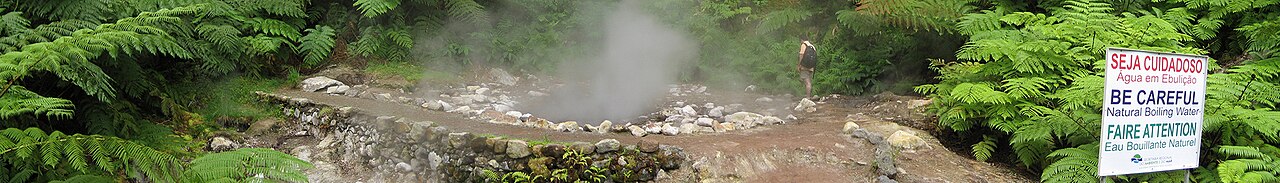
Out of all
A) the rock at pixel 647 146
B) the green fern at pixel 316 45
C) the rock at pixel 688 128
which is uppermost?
the green fern at pixel 316 45

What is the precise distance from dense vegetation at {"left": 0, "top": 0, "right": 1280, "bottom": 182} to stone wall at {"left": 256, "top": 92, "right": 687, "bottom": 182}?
18.2 inches

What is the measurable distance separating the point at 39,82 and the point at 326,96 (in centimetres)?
211

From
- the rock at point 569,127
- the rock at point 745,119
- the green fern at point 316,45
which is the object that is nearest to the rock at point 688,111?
the rock at point 745,119

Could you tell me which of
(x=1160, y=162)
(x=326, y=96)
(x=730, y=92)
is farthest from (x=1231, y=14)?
(x=326, y=96)

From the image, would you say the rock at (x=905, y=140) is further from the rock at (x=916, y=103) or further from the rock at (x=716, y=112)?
the rock at (x=716, y=112)

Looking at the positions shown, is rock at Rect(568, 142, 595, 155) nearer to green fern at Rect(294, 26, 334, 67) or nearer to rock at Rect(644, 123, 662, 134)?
rock at Rect(644, 123, 662, 134)

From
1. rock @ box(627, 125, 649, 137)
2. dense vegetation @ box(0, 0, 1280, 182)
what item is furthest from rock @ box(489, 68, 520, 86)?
rock @ box(627, 125, 649, 137)

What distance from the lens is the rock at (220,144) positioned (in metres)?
5.38

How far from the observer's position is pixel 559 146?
4367mm

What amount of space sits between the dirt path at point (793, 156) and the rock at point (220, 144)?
127cm

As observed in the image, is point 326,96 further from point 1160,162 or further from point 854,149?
point 1160,162

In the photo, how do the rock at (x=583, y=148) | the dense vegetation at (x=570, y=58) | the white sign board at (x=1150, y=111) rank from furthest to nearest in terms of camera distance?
the rock at (x=583, y=148), the dense vegetation at (x=570, y=58), the white sign board at (x=1150, y=111)

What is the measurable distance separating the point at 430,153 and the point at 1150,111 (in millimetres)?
3852

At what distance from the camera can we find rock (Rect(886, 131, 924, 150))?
4801mm
